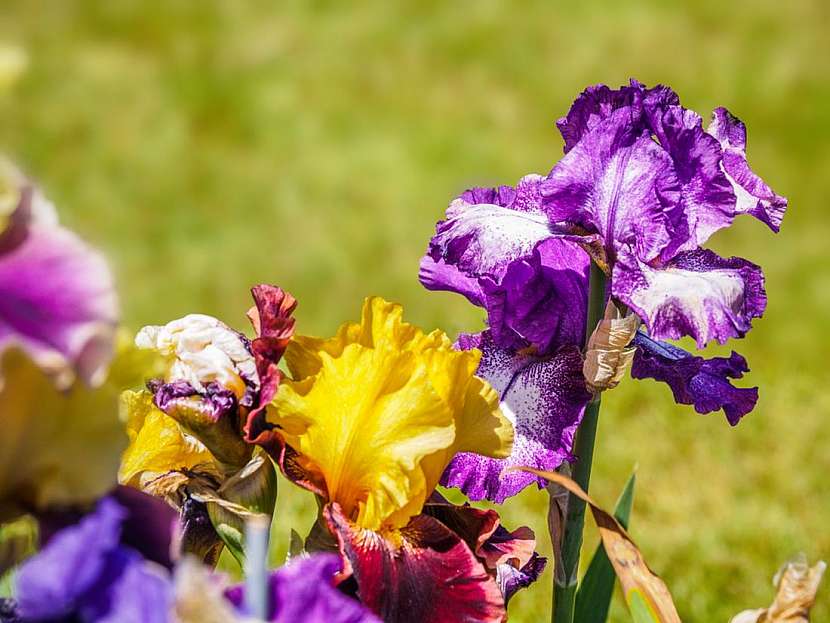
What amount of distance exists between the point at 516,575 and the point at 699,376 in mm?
213

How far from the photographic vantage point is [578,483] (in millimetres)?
837

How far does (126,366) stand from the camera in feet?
1.88

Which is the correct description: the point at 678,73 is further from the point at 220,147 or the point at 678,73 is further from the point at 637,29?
the point at 220,147

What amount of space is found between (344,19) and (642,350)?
355 cm

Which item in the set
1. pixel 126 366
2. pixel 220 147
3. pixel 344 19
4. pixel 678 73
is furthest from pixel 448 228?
pixel 344 19

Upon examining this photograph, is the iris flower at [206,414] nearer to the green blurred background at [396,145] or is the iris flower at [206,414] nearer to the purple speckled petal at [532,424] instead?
the purple speckled petal at [532,424]

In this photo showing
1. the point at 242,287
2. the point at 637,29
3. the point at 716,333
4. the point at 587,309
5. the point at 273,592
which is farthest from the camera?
the point at 637,29

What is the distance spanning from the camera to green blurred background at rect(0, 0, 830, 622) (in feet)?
7.55

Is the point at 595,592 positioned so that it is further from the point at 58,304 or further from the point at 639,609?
the point at 58,304

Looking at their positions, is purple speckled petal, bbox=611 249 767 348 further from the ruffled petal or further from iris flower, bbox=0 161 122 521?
iris flower, bbox=0 161 122 521

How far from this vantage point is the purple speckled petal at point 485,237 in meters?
0.77

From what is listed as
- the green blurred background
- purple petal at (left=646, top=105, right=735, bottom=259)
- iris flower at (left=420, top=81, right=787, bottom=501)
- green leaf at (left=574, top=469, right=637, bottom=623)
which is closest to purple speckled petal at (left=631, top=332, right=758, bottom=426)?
iris flower at (left=420, top=81, right=787, bottom=501)

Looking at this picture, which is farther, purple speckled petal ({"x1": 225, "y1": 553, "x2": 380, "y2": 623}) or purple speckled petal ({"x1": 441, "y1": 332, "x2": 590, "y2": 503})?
purple speckled petal ({"x1": 441, "y1": 332, "x2": 590, "y2": 503})

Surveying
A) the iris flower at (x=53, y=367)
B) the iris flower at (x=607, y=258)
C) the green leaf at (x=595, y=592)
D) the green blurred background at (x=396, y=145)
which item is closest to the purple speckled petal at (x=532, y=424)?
the iris flower at (x=607, y=258)
